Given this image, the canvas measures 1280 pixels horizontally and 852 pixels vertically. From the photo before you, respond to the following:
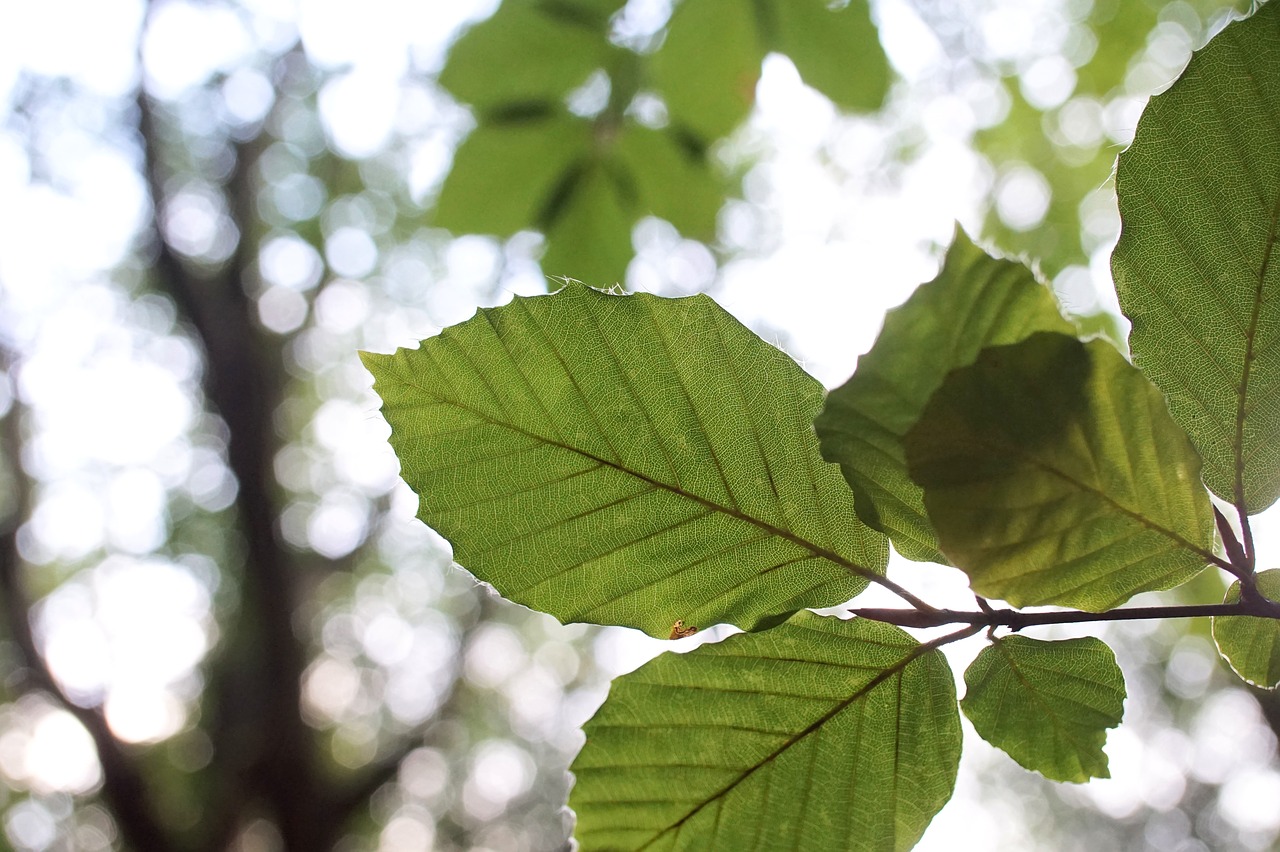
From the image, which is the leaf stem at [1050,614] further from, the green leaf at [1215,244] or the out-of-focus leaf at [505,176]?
the out-of-focus leaf at [505,176]

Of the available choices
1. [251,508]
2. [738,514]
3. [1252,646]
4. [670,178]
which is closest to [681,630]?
[738,514]

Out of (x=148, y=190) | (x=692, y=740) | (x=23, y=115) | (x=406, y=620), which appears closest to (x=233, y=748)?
(x=406, y=620)

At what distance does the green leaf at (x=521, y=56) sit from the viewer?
107 centimetres

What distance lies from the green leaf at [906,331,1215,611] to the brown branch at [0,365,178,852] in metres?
6.66

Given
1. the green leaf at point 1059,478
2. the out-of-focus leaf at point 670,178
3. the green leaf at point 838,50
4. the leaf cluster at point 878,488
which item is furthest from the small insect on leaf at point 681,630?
the out-of-focus leaf at point 670,178

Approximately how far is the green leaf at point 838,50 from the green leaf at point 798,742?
2.72 ft

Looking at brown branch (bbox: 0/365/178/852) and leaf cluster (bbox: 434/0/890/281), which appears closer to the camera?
leaf cluster (bbox: 434/0/890/281)

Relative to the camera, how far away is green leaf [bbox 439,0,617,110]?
107 cm

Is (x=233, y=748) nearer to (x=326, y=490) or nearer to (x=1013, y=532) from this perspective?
(x=326, y=490)

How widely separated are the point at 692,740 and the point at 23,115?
25.1 ft

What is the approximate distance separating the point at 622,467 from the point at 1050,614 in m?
0.16

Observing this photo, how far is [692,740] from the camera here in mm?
349

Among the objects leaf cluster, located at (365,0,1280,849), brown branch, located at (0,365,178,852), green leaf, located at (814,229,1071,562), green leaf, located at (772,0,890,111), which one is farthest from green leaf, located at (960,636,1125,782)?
brown branch, located at (0,365,178,852)

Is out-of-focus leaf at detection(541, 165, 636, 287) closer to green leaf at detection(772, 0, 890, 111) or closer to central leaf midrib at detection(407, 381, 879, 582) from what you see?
green leaf at detection(772, 0, 890, 111)
